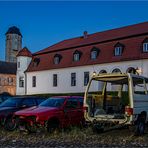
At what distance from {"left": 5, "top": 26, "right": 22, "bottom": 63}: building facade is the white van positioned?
304 feet

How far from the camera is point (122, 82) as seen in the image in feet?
48.7

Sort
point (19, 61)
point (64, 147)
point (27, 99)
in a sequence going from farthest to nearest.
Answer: point (19, 61), point (27, 99), point (64, 147)

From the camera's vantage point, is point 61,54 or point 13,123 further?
point 61,54

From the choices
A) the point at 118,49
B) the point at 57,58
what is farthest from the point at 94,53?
the point at 57,58

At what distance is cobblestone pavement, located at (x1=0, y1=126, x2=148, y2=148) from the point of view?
11.0m

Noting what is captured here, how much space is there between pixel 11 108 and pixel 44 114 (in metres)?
3.00

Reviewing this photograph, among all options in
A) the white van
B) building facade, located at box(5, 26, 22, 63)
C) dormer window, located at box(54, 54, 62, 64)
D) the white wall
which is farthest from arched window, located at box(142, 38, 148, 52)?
building facade, located at box(5, 26, 22, 63)

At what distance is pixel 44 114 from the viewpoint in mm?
14109

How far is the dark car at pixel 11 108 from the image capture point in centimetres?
1599

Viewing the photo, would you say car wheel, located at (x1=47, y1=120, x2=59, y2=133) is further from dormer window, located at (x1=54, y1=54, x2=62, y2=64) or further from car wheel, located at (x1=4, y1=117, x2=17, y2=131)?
dormer window, located at (x1=54, y1=54, x2=62, y2=64)

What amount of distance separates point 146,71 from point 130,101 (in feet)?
104

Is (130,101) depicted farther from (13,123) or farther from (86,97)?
(13,123)

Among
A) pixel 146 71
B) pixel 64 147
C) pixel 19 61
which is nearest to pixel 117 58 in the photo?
pixel 146 71

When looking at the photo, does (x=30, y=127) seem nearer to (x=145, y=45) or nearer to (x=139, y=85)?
(x=139, y=85)
